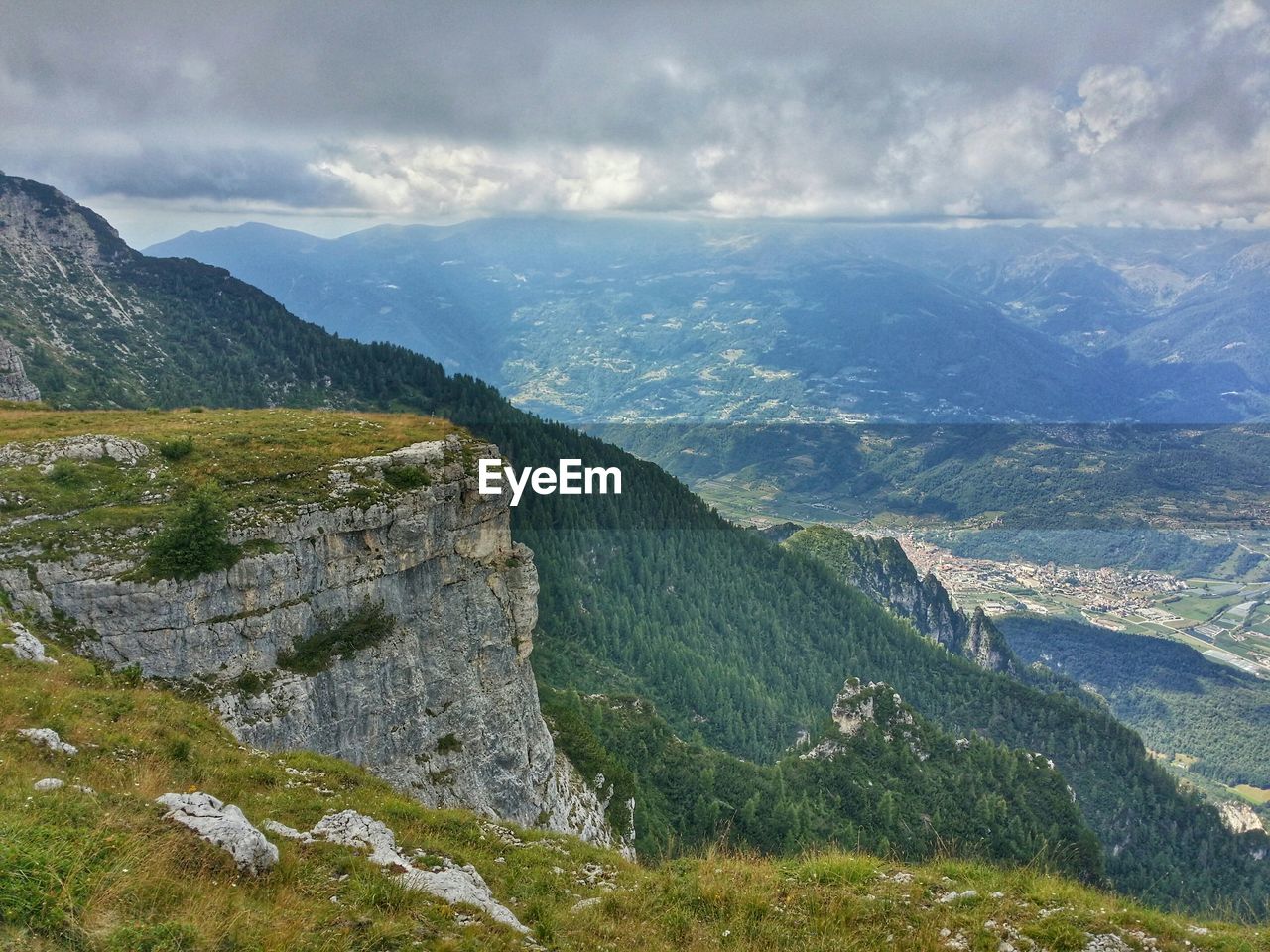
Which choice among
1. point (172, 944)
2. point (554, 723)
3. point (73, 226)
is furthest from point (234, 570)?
point (73, 226)

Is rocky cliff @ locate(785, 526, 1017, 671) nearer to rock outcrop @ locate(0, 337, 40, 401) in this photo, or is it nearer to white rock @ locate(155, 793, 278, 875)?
rock outcrop @ locate(0, 337, 40, 401)

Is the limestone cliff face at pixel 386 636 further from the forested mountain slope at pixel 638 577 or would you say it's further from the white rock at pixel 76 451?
the forested mountain slope at pixel 638 577

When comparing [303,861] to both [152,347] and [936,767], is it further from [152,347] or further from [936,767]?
[152,347]

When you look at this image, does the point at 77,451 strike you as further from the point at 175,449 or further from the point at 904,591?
the point at 904,591

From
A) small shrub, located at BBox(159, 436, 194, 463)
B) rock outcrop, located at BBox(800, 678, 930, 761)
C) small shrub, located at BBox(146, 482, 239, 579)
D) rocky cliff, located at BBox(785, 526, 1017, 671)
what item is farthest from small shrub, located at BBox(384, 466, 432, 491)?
rocky cliff, located at BBox(785, 526, 1017, 671)

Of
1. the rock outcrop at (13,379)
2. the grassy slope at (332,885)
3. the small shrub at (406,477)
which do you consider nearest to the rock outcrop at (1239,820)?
the grassy slope at (332,885)

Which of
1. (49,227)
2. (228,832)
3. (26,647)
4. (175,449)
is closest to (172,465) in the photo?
(175,449)
